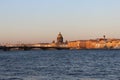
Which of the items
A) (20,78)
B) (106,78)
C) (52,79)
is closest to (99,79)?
(106,78)

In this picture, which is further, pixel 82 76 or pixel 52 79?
pixel 82 76

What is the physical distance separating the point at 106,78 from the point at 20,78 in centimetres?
849

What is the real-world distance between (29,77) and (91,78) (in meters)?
6.28

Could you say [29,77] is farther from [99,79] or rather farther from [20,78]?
[99,79]

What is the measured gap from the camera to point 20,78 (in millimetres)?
45344

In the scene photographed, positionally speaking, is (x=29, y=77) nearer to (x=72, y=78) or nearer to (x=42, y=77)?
(x=42, y=77)

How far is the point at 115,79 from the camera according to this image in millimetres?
43875

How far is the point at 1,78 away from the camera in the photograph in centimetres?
4541

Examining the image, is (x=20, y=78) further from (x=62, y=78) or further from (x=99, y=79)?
(x=99, y=79)

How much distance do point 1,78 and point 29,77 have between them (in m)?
2.86

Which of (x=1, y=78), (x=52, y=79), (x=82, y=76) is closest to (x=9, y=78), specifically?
(x=1, y=78)

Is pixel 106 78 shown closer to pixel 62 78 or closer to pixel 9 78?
pixel 62 78

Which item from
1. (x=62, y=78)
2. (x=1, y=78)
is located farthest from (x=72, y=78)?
(x=1, y=78)

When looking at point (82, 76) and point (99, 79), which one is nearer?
point (99, 79)
